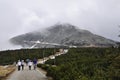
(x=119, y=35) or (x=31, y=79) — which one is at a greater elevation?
(x=119, y=35)

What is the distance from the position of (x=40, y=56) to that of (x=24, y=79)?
104254 millimetres

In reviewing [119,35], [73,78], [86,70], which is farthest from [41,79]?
[119,35]

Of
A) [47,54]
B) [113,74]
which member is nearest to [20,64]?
[113,74]

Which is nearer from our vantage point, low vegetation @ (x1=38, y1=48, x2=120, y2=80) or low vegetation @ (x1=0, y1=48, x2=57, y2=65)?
low vegetation @ (x1=38, y1=48, x2=120, y2=80)

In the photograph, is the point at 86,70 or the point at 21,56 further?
the point at 21,56

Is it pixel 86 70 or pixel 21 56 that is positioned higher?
pixel 21 56

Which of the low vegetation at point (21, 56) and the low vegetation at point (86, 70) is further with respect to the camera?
the low vegetation at point (21, 56)

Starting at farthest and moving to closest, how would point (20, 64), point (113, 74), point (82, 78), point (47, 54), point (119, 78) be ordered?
point (47, 54) → point (20, 64) → point (113, 74) → point (119, 78) → point (82, 78)

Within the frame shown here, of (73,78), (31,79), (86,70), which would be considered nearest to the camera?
(73,78)

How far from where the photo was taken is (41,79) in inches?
1298

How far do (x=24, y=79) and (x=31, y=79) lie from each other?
859mm

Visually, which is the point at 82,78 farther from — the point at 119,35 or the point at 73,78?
the point at 119,35

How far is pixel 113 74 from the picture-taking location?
1032 inches

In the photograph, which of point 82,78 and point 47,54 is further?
point 47,54
